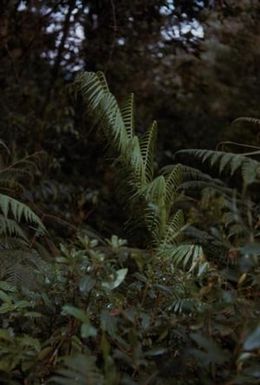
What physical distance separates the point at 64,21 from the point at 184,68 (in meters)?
1.90

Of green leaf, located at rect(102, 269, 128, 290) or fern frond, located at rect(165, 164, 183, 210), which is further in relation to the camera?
fern frond, located at rect(165, 164, 183, 210)

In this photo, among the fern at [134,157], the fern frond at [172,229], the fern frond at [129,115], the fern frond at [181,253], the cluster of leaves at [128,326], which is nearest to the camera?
the cluster of leaves at [128,326]

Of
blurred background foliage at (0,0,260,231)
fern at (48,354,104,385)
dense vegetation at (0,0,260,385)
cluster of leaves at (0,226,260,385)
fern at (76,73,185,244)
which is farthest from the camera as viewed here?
blurred background foliage at (0,0,260,231)

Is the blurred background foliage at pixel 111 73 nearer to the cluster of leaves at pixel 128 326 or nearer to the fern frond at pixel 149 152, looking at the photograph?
the fern frond at pixel 149 152

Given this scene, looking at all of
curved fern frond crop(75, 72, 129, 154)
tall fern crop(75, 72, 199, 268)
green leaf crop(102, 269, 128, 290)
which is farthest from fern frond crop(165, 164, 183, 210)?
green leaf crop(102, 269, 128, 290)

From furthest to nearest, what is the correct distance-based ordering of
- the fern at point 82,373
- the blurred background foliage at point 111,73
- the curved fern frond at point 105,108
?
the blurred background foliage at point 111,73, the curved fern frond at point 105,108, the fern at point 82,373

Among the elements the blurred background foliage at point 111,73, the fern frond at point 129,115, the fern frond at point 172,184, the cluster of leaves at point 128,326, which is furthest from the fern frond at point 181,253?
the blurred background foliage at point 111,73

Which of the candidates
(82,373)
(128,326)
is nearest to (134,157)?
(128,326)

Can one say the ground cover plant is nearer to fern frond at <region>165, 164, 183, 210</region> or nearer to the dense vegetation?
the dense vegetation

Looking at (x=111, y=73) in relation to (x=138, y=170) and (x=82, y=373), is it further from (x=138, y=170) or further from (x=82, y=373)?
(x=82, y=373)

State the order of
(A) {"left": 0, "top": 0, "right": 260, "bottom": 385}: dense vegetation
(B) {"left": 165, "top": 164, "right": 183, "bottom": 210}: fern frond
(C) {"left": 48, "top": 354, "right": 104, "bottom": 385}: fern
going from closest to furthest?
1. (C) {"left": 48, "top": 354, "right": 104, "bottom": 385}: fern
2. (A) {"left": 0, "top": 0, "right": 260, "bottom": 385}: dense vegetation
3. (B) {"left": 165, "top": 164, "right": 183, "bottom": 210}: fern frond

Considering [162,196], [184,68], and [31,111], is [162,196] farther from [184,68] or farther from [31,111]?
[184,68]

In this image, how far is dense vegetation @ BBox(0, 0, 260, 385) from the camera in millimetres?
1971

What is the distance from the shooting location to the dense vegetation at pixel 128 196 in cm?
197
